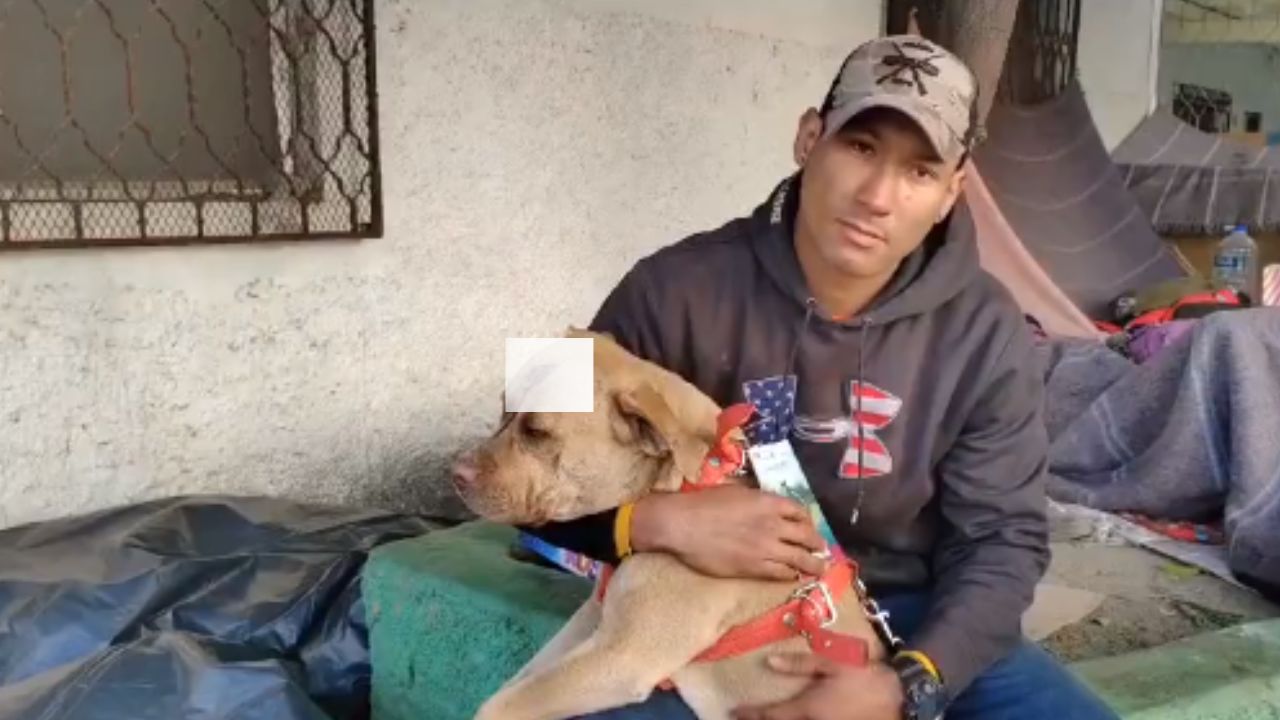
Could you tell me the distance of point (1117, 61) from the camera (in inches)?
292

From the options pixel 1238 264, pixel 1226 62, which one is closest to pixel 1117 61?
pixel 1238 264

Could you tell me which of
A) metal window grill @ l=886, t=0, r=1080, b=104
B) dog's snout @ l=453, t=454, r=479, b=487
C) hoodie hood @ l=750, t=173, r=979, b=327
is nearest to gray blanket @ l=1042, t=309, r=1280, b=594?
hoodie hood @ l=750, t=173, r=979, b=327

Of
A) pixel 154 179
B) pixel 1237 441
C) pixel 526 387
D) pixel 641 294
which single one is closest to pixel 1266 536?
pixel 1237 441

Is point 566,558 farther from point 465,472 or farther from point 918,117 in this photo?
point 918,117

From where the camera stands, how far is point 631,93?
407 centimetres

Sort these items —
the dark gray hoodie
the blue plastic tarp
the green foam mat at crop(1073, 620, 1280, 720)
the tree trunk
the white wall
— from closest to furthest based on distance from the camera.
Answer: the dark gray hoodie, the green foam mat at crop(1073, 620, 1280, 720), the blue plastic tarp, the tree trunk, the white wall

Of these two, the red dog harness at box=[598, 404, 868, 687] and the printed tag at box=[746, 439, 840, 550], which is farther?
the printed tag at box=[746, 439, 840, 550]

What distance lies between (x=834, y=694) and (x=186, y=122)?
222cm

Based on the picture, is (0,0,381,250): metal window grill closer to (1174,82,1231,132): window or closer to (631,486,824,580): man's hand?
(631,486,824,580): man's hand

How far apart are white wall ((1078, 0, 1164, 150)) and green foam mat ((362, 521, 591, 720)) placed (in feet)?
18.7

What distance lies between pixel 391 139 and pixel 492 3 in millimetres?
533

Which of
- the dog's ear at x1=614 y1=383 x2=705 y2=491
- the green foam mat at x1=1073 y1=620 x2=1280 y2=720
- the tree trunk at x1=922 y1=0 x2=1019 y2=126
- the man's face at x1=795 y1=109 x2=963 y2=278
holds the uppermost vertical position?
the tree trunk at x1=922 y1=0 x2=1019 y2=126

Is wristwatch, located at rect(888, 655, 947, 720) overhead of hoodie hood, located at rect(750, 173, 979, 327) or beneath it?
beneath

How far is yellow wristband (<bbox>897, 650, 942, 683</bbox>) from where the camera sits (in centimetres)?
179
